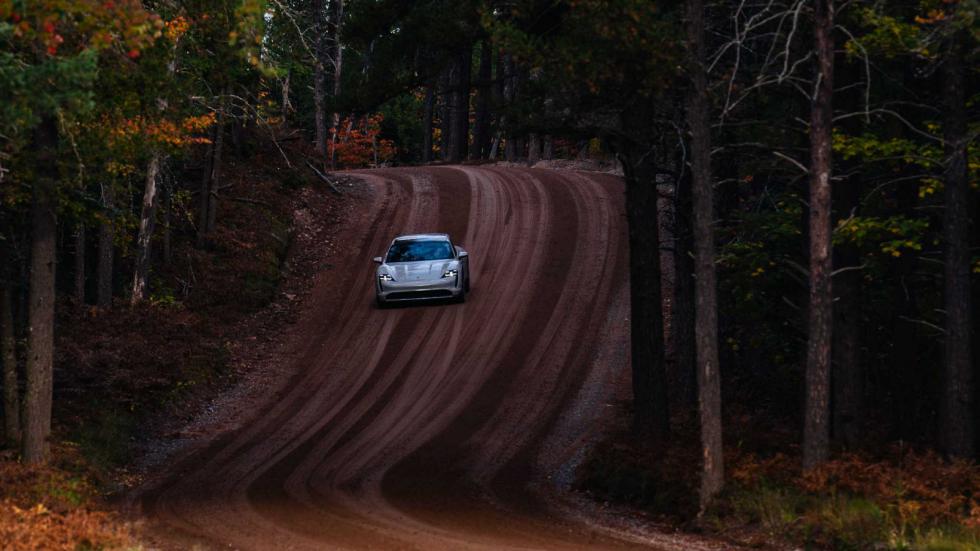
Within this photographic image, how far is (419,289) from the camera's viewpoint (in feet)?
88.9

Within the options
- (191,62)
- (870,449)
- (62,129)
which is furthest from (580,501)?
(191,62)

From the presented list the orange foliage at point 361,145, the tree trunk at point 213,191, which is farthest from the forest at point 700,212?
the orange foliage at point 361,145

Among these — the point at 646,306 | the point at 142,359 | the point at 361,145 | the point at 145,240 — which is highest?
the point at 361,145

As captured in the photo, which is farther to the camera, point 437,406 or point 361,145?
point 361,145

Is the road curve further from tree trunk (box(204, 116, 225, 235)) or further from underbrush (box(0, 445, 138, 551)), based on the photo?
tree trunk (box(204, 116, 225, 235))

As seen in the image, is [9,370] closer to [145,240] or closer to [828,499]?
[145,240]

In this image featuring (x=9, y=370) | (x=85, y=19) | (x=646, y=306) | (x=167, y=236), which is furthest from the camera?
(x=167, y=236)

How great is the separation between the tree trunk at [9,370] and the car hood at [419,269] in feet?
41.2

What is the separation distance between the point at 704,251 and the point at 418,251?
1524 centimetres

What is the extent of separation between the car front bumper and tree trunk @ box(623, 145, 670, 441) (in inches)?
434

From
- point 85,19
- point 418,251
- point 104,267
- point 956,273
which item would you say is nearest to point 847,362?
point 956,273

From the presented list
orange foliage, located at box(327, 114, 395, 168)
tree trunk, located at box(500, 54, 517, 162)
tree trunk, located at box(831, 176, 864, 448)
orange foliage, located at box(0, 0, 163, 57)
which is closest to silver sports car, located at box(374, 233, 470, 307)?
tree trunk, located at box(500, 54, 517, 162)

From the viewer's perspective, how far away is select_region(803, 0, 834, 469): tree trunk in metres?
12.6

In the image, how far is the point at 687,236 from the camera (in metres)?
19.0
